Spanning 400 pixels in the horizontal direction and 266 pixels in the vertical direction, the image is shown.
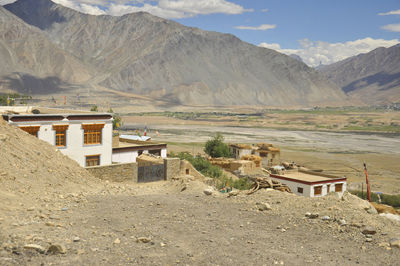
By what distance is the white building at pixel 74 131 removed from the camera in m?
22.2

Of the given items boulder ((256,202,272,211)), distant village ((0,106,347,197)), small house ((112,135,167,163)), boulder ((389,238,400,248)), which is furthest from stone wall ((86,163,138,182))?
boulder ((389,238,400,248))

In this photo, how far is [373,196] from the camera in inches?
1393

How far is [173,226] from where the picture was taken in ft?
34.4

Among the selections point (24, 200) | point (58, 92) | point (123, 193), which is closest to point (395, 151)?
point (123, 193)

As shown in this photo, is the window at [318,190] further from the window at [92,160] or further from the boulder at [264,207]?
the boulder at [264,207]

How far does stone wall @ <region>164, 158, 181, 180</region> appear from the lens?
2100cm

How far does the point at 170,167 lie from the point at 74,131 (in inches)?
258

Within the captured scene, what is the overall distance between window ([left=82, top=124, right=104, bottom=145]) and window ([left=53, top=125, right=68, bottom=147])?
1.21 m

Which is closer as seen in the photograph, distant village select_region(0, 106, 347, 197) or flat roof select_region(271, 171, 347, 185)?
distant village select_region(0, 106, 347, 197)

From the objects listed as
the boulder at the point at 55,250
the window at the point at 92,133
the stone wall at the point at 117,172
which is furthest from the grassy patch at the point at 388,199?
the boulder at the point at 55,250

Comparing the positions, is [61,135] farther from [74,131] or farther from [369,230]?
[369,230]

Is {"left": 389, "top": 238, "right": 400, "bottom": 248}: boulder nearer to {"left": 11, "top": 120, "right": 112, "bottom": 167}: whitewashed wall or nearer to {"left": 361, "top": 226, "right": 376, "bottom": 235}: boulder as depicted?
{"left": 361, "top": 226, "right": 376, "bottom": 235}: boulder

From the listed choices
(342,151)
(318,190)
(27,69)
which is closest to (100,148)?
(318,190)

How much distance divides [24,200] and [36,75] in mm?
188552
